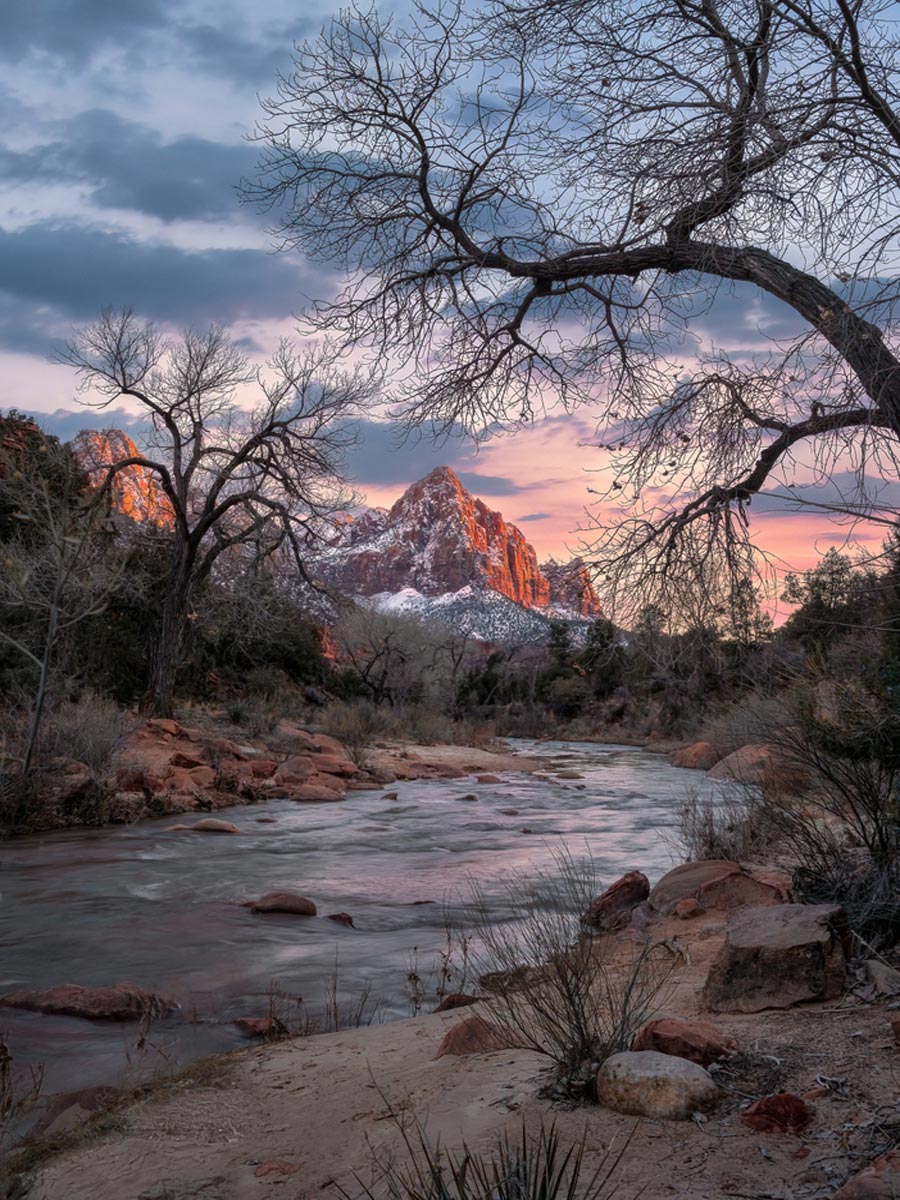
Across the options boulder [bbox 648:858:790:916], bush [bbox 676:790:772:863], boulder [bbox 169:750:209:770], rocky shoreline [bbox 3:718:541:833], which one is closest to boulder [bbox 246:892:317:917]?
boulder [bbox 648:858:790:916]

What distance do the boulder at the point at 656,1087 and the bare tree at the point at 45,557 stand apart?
33.6 ft

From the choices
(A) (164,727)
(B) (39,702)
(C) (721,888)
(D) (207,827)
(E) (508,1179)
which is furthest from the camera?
(A) (164,727)

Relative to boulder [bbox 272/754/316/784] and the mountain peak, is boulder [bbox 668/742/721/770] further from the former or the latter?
the mountain peak

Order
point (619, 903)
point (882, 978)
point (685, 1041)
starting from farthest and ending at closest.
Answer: point (619, 903), point (882, 978), point (685, 1041)

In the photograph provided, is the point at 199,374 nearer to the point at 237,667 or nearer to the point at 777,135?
the point at 237,667

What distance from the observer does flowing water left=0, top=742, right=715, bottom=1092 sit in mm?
5555

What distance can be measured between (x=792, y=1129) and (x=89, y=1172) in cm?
245

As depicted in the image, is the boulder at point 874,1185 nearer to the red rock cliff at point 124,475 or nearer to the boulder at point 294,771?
the boulder at point 294,771

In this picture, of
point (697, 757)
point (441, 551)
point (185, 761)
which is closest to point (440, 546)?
point (441, 551)

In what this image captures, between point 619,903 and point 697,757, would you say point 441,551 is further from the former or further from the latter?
point 619,903

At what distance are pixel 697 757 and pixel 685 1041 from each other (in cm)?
2249

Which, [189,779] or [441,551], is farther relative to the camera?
[441,551]

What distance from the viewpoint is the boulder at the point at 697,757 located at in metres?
24.3

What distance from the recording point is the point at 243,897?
29.9ft
